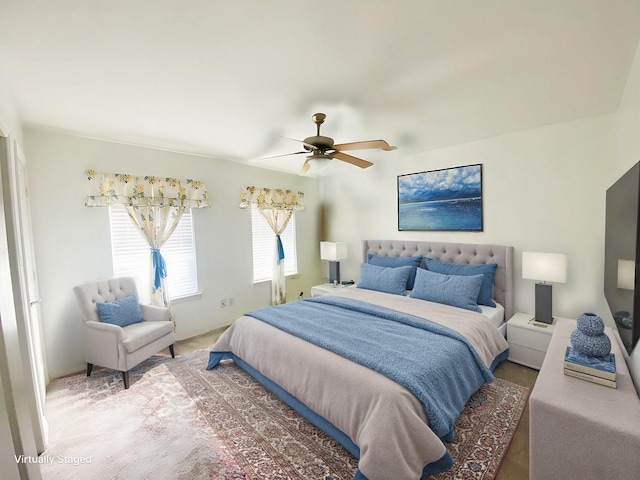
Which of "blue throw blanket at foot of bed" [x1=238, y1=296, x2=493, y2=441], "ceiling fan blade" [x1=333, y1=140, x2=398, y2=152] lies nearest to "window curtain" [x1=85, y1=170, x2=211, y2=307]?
"blue throw blanket at foot of bed" [x1=238, y1=296, x2=493, y2=441]

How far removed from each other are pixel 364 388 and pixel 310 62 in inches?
80.5

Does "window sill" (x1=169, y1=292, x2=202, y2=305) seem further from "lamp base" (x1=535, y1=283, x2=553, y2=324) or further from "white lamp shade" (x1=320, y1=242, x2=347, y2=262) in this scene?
"lamp base" (x1=535, y1=283, x2=553, y2=324)

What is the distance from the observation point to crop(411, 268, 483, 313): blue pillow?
2.92m

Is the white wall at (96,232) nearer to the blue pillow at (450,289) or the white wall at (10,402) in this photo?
the white wall at (10,402)

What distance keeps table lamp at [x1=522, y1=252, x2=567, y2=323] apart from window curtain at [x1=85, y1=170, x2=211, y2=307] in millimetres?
3878

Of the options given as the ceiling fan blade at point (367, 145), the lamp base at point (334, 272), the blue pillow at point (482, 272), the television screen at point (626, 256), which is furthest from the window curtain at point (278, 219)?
the television screen at point (626, 256)

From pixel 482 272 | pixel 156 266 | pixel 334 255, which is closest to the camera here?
pixel 482 272

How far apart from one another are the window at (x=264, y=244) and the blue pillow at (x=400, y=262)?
156cm

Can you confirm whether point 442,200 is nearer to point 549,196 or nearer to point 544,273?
point 549,196

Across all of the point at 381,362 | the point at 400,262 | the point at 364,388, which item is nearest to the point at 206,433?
the point at 364,388

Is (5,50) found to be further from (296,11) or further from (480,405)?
(480,405)

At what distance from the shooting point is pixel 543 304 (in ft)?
9.21

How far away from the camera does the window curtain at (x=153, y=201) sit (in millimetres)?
3000

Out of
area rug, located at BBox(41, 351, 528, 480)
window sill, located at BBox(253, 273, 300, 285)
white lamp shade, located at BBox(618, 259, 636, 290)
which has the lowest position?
area rug, located at BBox(41, 351, 528, 480)
